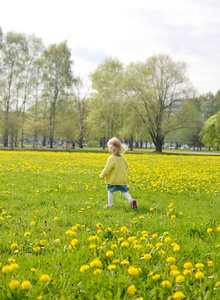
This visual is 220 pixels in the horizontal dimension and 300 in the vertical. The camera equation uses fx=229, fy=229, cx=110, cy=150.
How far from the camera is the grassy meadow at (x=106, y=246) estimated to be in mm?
2016

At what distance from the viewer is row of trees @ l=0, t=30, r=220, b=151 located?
32375 millimetres

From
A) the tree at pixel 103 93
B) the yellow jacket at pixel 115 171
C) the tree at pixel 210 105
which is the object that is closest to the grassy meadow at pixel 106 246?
the yellow jacket at pixel 115 171

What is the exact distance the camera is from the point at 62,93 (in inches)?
1563

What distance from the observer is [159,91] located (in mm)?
33844

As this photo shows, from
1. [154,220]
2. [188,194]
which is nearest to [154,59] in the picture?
[188,194]

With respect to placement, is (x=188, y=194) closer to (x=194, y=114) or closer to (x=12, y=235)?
(x=12, y=235)

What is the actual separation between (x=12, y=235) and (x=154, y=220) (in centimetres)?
223

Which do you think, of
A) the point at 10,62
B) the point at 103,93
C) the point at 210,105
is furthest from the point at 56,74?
the point at 210,105

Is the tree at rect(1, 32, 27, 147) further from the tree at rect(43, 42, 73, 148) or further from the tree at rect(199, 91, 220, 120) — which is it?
the tree at rect(199, 91, 220, 120)

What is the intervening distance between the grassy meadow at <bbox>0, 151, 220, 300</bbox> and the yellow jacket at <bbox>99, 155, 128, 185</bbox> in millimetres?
566

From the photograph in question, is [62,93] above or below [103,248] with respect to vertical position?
above

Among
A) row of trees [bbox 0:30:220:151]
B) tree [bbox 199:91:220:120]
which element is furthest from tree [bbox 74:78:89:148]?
tree [bbox 199:91:220:120]

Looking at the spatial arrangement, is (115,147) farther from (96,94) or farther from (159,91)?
(96,94)

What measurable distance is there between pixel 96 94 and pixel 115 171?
125ft
